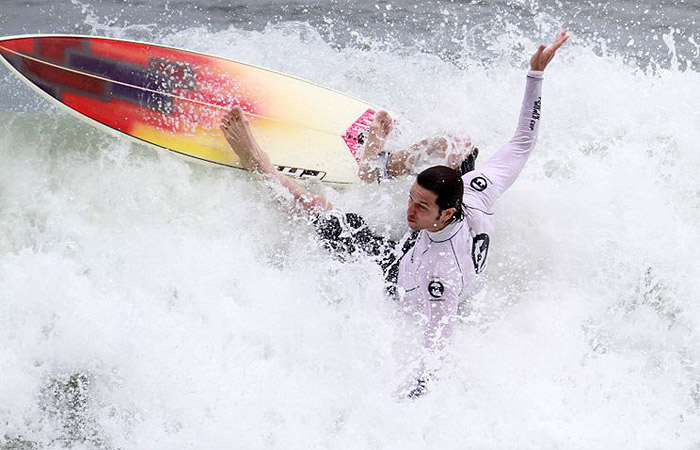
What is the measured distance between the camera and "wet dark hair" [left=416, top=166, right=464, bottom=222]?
10.4 feet

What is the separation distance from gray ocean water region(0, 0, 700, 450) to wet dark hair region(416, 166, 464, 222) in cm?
70

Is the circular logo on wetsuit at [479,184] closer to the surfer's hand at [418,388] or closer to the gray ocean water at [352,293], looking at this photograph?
the gray ocean water at [352,293]

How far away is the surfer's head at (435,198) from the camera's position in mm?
3166

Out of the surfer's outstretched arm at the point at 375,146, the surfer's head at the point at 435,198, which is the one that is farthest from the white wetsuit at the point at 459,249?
the surfer's outstretched arm at the point at 375,146

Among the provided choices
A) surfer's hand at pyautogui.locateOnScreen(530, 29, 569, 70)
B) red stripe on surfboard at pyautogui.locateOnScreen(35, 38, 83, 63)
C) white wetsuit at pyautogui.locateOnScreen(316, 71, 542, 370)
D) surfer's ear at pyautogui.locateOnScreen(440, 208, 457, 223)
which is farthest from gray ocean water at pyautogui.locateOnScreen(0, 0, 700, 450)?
surfer's hand at pyautogui.locateOnScreen(530, 29, 569, 70)

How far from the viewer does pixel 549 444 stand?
333 centimetres

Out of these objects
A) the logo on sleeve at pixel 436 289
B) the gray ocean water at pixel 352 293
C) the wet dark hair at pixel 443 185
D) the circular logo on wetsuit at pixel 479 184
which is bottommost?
the gray ocean water at pixel 352 293

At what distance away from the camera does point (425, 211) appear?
3223 mm

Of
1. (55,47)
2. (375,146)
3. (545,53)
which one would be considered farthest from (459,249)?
(55,47)

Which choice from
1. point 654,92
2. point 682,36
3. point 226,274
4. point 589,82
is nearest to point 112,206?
point 226,274

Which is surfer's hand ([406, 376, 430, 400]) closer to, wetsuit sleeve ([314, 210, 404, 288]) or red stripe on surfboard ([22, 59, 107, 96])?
wetsuit sleeve ([314, 210, 404, 288])

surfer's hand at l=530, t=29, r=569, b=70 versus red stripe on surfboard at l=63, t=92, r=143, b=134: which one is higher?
surfer's hand at l=530, t=29, r=569, b=70

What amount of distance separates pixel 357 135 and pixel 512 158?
1.30m

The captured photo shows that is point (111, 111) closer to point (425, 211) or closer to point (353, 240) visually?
point (353, 240)
